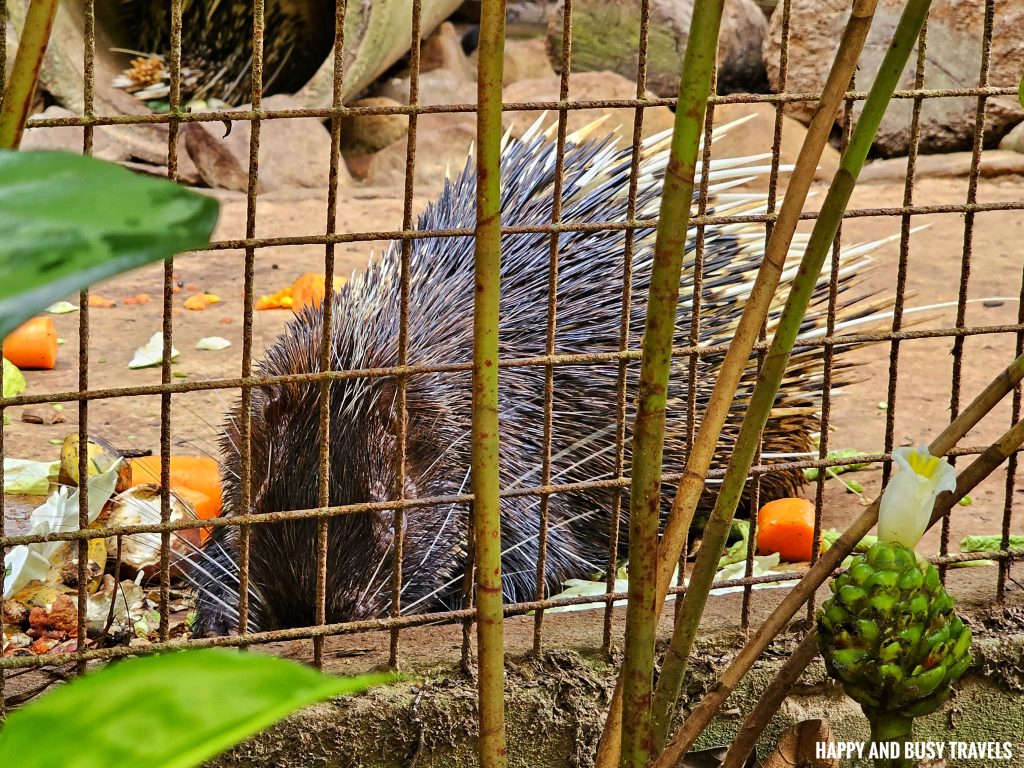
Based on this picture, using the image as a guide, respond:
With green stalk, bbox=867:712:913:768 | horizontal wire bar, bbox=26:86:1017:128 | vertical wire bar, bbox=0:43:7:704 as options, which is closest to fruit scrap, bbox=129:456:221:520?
vertical wire bar, bbox=0:43:7:704

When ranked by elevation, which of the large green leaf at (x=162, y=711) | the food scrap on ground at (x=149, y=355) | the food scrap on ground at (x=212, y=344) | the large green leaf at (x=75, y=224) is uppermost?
the food scrap on ground at (x=212, y=344)

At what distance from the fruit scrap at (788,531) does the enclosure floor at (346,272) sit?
19cm

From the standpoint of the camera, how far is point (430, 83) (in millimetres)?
6207

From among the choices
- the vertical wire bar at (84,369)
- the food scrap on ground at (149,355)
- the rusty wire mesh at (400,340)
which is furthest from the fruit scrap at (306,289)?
the vertical wire bar at (84,369)

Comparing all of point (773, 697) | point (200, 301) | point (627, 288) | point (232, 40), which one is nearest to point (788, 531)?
point (627, 288)

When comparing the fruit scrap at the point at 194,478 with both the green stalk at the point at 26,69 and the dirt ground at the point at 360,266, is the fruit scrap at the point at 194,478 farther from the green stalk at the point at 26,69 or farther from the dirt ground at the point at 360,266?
the green stalk at the point at 26,69

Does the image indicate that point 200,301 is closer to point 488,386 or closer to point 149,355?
point 149,355

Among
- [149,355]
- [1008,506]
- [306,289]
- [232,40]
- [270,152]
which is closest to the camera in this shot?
[1008,506]

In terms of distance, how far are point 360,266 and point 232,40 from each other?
256cm

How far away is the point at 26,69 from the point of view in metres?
0.41

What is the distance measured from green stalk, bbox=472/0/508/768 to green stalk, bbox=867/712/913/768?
0.70 ft

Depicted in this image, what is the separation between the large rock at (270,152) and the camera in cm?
503

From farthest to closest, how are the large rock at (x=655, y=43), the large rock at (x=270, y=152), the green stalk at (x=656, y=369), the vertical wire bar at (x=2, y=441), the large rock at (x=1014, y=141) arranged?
1. the large rock at (x=655, y=43)
2. the large rock at (x=1014, y=141)
3. the large rock at (x=270, y=152)
4. the vertical wire bar at (x=2, y=441)
5. the green stalk at (x=656, y=369)

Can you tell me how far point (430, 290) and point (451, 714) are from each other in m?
1.26
